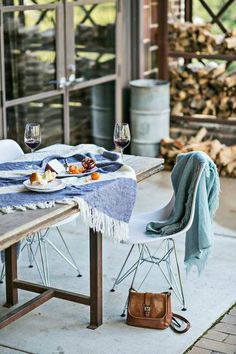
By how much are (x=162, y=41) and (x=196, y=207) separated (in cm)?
406

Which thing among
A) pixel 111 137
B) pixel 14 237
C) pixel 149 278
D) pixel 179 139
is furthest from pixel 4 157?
pixel 179 139

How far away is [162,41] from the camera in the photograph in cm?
849

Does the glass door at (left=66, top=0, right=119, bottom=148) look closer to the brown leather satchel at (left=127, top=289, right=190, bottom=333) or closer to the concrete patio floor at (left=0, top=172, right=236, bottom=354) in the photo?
the concrete patio floor at (left=0, top=172, right=236, bottom=354)

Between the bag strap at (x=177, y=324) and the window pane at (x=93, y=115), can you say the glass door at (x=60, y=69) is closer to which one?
the window pane at (x=93, y=115)

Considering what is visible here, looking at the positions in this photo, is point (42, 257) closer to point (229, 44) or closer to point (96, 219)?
point (96, 219)

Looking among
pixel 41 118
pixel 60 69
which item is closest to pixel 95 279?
pixel 41 118

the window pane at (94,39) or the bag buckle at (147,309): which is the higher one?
the window pane at (94,39)

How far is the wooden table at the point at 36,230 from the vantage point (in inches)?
153

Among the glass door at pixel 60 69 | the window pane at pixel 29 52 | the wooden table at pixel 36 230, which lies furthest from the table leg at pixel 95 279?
the window pane at pixel 29 52

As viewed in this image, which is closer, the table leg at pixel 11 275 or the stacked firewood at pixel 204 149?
the table leg at pixel 11 275

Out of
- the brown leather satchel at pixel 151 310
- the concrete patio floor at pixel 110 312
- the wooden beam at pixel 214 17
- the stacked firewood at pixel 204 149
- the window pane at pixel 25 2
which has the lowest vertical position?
the concrete patio floor at pixel 110 312

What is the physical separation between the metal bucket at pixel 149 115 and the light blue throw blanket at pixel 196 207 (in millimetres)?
3291

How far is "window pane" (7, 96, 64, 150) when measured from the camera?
22.2 ft

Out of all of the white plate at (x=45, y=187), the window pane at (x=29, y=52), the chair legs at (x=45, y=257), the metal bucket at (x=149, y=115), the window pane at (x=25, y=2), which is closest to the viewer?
the white plate at (x=45, y=187)
